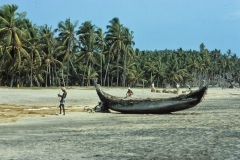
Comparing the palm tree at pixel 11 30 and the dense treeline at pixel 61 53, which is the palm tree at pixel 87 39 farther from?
the palm tree at pixel 11 30

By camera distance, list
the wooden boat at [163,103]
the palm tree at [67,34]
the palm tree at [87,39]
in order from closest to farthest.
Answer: the wooden boat at [163,103] → the palm tree at [67,34] → the palm tree at [87,39]

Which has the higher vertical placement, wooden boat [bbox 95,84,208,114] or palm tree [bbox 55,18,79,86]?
palm tree [bbox 55,18,79,86]

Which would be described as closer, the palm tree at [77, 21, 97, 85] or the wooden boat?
the wooden boat

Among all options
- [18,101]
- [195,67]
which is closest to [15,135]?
[18,101]

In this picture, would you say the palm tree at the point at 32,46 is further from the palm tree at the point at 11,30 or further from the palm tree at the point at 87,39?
the palm tree at the point at 87,39

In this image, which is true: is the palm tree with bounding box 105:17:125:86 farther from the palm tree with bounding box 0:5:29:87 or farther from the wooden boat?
the wooden boat

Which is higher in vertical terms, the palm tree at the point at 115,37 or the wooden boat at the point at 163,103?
the palm tree at the point at 115,37

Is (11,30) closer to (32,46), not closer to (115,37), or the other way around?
(32,46)

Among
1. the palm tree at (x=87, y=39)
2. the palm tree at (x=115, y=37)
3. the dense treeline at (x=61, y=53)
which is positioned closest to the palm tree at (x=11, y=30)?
the dense treeline at (x=61, y=53)

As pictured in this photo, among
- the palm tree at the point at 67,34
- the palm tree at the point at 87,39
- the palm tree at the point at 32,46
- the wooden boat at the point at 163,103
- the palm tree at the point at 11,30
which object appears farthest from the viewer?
the palm tree at the point at 87,39

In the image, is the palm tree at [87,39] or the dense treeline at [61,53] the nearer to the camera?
the dense treeline at [61,53]

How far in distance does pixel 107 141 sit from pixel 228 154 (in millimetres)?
3011

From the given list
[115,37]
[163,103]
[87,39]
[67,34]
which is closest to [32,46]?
[67,34]

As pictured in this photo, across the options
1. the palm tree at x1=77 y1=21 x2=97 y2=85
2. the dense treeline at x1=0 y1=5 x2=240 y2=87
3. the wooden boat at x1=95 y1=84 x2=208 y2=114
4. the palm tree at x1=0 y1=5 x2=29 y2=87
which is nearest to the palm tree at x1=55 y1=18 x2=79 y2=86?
the dense treeline at x1=0 y1=5 x2=240 y2=87
